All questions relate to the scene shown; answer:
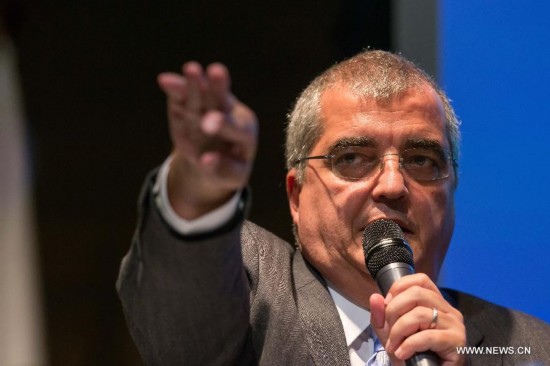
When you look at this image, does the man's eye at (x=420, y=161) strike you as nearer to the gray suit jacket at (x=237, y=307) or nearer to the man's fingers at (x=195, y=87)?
the gray suit jacket at (x=237, y=307)

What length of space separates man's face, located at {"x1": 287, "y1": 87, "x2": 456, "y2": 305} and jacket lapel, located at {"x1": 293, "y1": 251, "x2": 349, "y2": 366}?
0.22 feet

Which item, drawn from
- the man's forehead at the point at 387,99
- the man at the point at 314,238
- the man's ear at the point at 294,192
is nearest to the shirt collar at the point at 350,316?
the man at the point at 314,238

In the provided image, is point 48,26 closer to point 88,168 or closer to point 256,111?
point 88,168

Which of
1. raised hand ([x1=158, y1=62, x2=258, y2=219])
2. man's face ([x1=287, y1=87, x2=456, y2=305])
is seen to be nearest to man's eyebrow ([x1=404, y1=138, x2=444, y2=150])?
man's face ([x1=287, y1=87, x2=456, y2=305])

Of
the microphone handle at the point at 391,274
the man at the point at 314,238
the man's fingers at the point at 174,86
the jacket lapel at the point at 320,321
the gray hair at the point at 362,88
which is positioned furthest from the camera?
the gray hair at the point at 362,88

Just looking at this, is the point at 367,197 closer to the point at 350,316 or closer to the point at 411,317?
the point at 350,316

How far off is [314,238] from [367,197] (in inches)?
7.0

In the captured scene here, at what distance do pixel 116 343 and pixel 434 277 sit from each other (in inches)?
45.1

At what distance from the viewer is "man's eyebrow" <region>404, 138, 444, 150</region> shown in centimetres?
197

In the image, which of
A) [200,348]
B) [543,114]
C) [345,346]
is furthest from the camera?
[543,114]

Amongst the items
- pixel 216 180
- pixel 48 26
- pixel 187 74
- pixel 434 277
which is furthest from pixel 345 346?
pixel 48 26

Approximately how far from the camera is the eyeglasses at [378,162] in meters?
1.95

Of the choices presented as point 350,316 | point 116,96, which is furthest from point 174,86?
point 116,96

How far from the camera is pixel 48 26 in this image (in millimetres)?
2680
